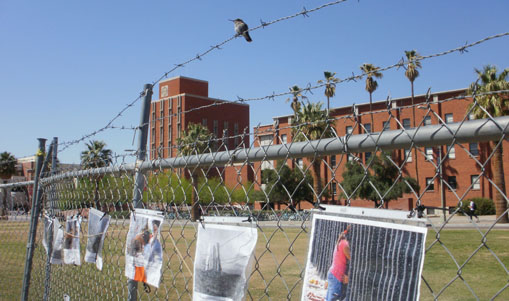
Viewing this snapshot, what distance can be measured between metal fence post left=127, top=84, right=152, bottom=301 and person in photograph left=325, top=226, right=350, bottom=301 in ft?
6.20

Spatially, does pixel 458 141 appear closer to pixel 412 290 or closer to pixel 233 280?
pixel 412 290

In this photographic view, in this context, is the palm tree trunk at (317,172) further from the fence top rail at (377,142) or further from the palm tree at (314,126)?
the fence top rail at (377,142)

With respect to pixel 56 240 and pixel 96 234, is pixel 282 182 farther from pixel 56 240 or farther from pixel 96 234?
pixel 56 240

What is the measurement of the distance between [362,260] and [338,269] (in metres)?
0.11

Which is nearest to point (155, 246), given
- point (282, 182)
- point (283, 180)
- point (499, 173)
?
point (282, 182)

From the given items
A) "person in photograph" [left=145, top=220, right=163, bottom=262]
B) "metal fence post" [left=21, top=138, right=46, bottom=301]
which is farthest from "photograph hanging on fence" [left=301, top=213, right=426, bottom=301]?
"metal fence post" [left=21, top=138, right=46, bottom=301]

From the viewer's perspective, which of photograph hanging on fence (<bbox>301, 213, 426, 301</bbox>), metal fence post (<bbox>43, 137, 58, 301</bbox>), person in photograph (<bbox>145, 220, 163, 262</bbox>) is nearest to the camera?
photograph hanging on fence (<bbox>301, 213, 426, 301</bbox>)

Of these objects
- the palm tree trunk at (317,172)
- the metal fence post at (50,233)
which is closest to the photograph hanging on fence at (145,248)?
the palm tree trunk at (317,172)

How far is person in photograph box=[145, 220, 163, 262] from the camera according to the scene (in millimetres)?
2602

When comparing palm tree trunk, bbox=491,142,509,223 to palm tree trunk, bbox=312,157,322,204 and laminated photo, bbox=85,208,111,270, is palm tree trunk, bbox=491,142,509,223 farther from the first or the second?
laminated photo, bbox=85,208,111,270

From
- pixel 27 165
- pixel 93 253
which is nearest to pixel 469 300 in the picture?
pixel 93 253

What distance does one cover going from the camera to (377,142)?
1.59 meters

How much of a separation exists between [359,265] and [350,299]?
121 millimetres

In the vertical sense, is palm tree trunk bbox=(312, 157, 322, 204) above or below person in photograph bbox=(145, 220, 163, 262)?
above
